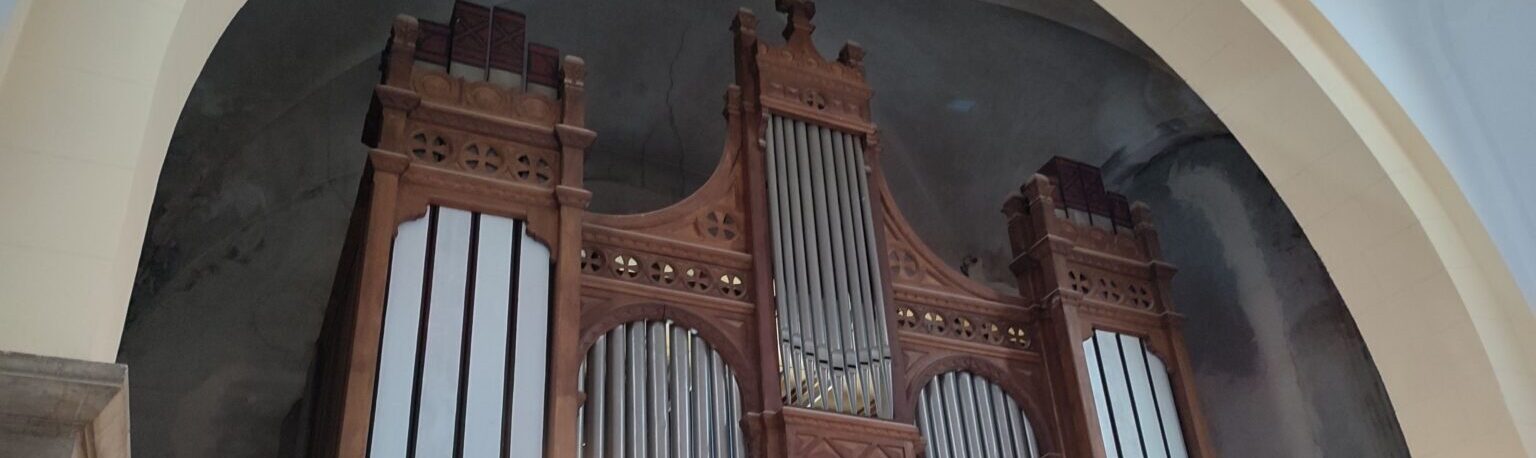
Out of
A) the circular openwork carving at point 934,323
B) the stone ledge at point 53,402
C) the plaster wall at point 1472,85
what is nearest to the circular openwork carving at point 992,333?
the circular openwork carving at point 934,323

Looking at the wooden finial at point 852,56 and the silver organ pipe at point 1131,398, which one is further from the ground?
the wooden finial at point 852,56

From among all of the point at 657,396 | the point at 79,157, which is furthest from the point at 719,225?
the point at 79,157

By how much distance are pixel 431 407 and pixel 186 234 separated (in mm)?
3340

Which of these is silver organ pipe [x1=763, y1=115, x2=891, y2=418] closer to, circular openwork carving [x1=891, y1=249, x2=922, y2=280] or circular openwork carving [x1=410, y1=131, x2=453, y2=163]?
circular openwork carving [x1=891, y1=249, x2=922, y2=280]

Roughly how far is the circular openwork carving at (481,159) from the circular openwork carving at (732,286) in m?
1.10

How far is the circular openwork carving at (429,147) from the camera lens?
575 centimetres

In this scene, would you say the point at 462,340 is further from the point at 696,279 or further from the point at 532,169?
the point at 696,279

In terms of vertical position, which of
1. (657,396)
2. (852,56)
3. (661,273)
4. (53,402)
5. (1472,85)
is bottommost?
(53,402)

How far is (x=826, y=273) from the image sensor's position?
625 centimetres

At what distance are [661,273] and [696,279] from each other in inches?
6.2

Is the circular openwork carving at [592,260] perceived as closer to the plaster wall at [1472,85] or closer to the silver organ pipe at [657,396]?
the silver organ pipe at [657,396]

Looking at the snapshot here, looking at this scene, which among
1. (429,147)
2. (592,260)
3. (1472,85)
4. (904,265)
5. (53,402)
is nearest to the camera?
(53,402)

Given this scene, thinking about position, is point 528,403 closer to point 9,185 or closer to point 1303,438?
point 9,185

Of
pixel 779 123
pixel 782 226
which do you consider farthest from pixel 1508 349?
pixel 779 123
